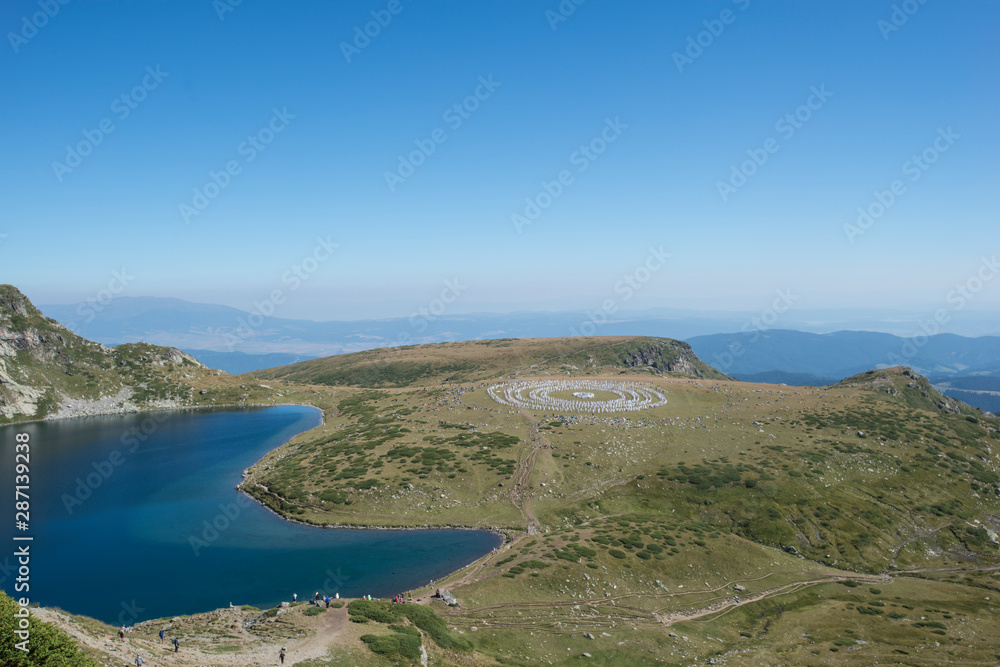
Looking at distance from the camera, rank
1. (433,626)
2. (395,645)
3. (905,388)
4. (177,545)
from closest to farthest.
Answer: (395,645), (433,626), (177,545), (905,388)

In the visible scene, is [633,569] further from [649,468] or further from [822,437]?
[822,437]

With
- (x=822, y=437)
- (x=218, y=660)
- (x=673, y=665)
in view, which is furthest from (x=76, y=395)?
(x=822, y=437)

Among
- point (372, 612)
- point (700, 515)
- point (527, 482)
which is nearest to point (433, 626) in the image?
point (372, 612)

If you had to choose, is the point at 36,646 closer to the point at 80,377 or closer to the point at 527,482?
the point at 527,482

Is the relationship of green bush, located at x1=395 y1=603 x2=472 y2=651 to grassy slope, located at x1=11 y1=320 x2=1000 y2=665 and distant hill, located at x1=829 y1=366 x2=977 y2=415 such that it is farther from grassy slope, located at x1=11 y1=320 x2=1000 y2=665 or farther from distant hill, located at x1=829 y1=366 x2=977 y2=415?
distant hill, located at x1=829 y1=366 x2=977 y2=415

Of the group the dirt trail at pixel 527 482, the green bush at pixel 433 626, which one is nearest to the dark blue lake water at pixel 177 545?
the dirt trail at pixel 527 482
